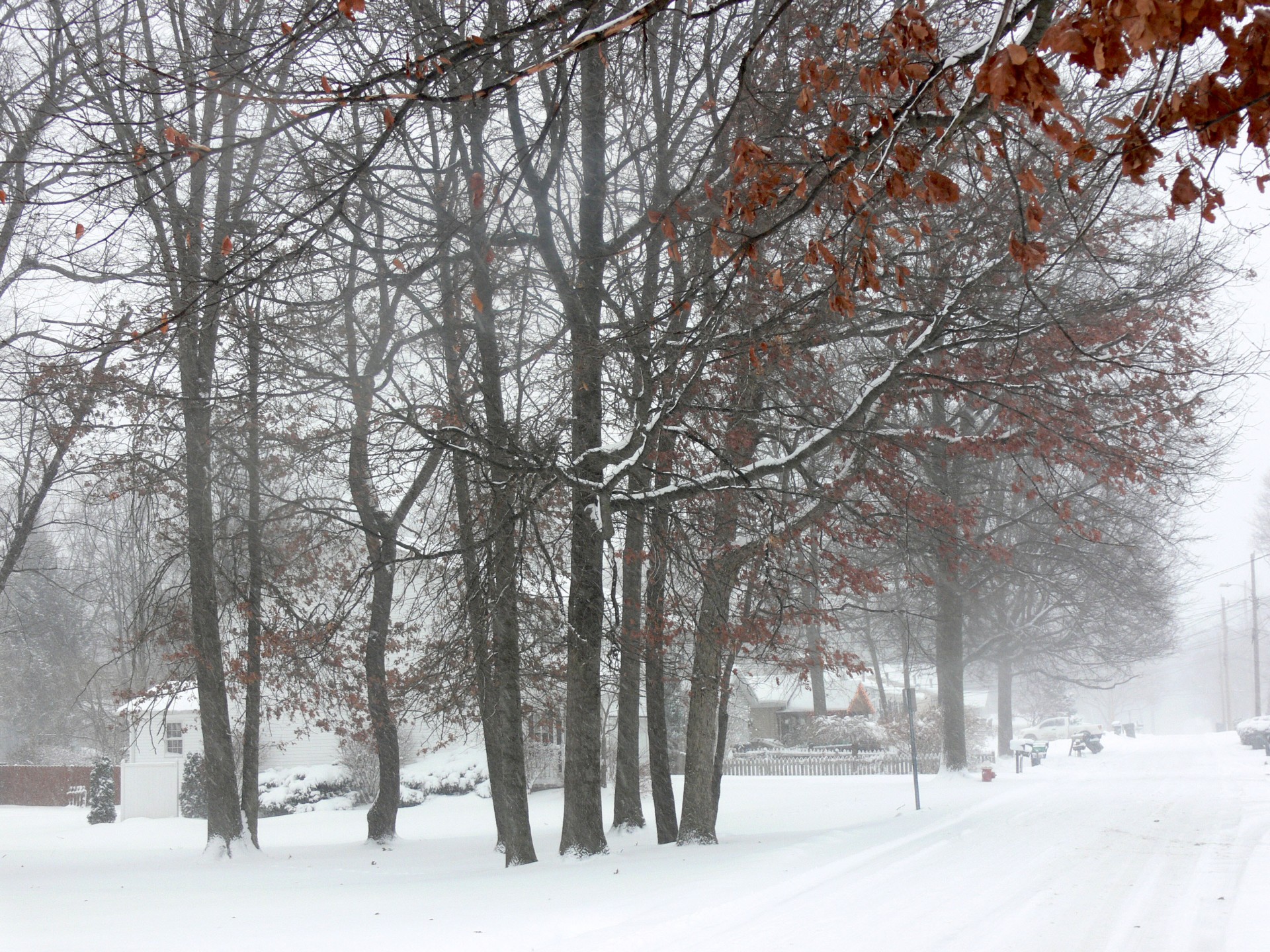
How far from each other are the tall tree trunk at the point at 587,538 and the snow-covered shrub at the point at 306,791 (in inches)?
715

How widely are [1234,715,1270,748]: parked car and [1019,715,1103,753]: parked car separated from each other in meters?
5.19

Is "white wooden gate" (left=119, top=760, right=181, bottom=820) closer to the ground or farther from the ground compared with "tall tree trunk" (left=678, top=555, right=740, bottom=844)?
closer to the ground

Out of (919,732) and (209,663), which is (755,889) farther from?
(919,732)

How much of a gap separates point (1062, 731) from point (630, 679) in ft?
147

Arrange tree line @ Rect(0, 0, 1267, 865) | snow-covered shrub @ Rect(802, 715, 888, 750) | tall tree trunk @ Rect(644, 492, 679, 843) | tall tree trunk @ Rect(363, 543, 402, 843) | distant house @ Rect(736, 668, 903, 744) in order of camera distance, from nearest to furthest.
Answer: tree line @ Rect(0, 0, 1267, 865) < tall tree trunk @ Rect(644, 492, 679, 843) < tall tree trunk @ Rect(363, 543, 402, 843) < snow-covered shrub @ Rect(802, 715, 888, 750) < distant house @ Rect(736, 668, 903, 744)

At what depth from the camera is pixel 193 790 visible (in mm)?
28656

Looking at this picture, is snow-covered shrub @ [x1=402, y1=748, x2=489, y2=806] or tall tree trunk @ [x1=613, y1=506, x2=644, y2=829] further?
Result: snow-covered shrub @ [x1=402, y1=748, x2=489, y2=806]

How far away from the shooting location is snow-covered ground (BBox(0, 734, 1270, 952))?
758 cm

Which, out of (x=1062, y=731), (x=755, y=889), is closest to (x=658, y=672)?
(x=755, y=889)

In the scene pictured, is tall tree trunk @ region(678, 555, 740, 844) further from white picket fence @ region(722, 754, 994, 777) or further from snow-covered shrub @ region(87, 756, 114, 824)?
snow-covered shrub @ region(87, 756, 114, 824)

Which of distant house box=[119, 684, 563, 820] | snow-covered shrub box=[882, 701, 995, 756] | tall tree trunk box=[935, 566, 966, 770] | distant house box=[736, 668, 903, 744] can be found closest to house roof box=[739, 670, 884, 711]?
distant house box=[736, 668, 903, 744]

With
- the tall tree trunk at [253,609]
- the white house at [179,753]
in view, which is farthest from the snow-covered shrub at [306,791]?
the tall tree trunk at [253,609]

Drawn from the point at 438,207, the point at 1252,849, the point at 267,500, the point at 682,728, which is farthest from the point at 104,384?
the point at 682,728

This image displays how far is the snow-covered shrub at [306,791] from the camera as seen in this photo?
27703mm
